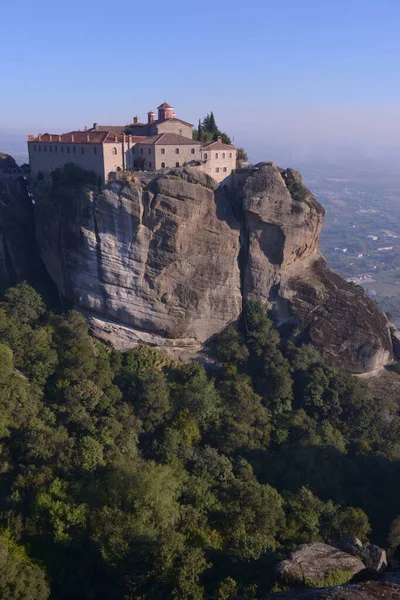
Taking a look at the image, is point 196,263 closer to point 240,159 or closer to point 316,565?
point 240,159

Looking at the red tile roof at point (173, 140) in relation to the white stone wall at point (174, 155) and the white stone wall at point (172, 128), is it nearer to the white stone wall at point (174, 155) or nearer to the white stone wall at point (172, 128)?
the white stone wall at point (174, 155)

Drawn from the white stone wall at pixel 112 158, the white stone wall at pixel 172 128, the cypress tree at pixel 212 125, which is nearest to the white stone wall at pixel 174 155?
the white stone wall at pixel 112 158

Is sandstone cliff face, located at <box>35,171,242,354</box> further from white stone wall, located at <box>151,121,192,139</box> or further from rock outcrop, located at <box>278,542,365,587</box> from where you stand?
rock outcrop, located at <box>278,542,365,587</box>

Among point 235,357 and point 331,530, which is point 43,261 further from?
point 331,530

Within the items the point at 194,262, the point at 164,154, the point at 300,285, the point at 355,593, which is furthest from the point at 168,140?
the point at 355,593

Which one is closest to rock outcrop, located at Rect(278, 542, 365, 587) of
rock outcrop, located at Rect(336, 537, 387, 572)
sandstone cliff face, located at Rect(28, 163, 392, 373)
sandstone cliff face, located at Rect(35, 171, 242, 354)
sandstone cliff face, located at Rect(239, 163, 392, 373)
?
rock outcrop, located at Rect(336, 537, 387, 572)

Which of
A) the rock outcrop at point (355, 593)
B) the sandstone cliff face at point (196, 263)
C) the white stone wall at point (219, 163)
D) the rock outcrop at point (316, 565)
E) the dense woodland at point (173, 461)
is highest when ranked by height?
the white stone wall at point (219, 163)
